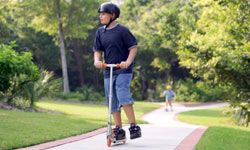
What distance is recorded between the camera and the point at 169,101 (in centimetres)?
2947

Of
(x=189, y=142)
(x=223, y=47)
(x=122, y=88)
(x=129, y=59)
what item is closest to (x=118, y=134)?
(x=122, y=88)

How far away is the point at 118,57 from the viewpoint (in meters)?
7.34

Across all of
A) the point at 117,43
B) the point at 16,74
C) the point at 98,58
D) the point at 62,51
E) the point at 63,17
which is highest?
the point at 63,17

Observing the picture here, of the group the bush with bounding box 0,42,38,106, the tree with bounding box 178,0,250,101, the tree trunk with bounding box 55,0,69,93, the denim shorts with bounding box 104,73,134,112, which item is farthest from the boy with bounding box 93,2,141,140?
the tree trunk with bounding box 55,0,69,93

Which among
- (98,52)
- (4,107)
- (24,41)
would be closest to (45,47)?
(24,41)

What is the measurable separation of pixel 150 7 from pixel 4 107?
37112 millimetres

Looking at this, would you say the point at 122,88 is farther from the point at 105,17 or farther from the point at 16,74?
the point at 16,74

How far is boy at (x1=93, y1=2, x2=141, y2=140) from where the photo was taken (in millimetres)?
7176

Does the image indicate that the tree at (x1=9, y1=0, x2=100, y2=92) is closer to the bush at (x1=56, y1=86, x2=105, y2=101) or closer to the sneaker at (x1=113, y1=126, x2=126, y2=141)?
the bush at (x1=56, y1=86, x2=105, y2=101)

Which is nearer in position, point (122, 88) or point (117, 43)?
point (122, 88)

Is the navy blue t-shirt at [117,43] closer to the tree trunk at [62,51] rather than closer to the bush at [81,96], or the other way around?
the bush at [81,96]

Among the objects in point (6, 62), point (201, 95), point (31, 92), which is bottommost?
point (201, 95)

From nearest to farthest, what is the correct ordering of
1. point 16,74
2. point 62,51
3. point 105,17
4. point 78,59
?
1. point 105,17
2. point 16,74
3. point 62,51
4. point 78,59

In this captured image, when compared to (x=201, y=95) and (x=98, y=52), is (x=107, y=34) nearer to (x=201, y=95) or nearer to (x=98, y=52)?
(x=98, y=52)
